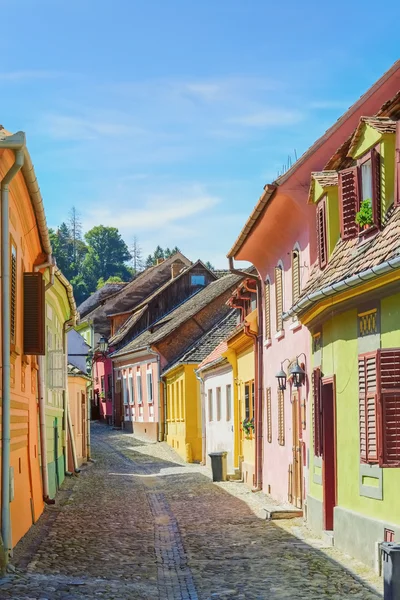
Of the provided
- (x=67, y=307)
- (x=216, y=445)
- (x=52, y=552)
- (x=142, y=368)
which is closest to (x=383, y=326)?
(x=52, y=552)

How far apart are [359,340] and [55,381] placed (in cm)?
976

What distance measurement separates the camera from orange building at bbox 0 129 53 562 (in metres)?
12.0

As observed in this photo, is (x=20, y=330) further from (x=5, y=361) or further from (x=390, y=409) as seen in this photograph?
(x=390, y=409)

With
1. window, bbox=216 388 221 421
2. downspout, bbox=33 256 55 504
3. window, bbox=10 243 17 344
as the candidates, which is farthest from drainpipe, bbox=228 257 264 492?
window, bbox=10 243 17 344

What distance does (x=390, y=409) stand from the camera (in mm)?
10844

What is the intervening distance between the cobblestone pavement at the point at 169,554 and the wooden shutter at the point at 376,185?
14.0 ft

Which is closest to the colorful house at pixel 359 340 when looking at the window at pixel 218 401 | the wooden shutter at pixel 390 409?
the wooden shutter at pixel 390 409

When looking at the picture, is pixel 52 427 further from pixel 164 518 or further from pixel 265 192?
pixel 265 192

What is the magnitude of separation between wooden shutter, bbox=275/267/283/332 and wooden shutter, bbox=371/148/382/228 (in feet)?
27.2

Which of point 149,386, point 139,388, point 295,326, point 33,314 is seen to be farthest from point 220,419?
point 139,388

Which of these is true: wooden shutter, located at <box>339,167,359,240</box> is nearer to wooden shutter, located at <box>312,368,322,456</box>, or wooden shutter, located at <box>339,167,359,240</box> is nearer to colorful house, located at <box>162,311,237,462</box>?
wooden shutter, located at <box>312,368,322,456</box>

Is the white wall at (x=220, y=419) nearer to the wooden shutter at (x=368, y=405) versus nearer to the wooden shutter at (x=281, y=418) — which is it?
the wooden shutter at (x=281, y=418)

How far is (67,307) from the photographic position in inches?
1008

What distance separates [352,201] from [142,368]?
34.6 metres
